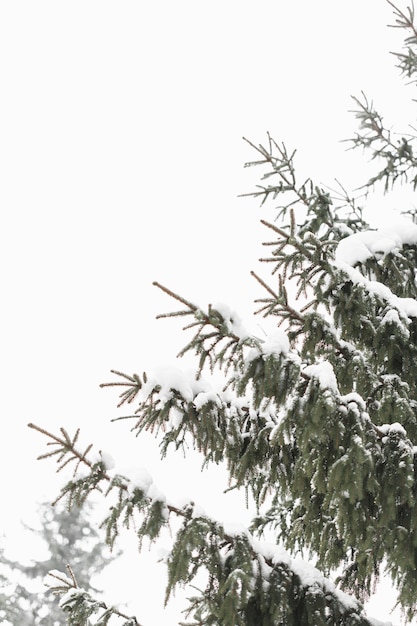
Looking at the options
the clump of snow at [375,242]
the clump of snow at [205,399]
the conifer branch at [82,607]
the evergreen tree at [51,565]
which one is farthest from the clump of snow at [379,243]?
the evergreen tree at [51,565]

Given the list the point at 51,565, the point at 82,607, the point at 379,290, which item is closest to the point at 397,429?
the point at 379,290

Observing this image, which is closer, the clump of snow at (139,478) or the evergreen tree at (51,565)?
the clump of snow at (139,478)

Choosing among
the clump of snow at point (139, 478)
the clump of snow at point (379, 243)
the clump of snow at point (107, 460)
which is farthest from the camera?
the clump of snow at point (379, 243)

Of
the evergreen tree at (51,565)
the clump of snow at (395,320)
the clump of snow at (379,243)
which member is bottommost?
the evergreen tree at (51,565)

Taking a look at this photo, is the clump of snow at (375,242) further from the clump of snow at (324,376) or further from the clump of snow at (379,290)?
the clump of snow at (324,376)

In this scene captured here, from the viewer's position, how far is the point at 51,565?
16.9 meters

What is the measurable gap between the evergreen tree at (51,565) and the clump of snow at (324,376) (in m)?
14.1

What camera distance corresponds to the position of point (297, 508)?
4.44m

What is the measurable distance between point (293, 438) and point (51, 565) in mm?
15125

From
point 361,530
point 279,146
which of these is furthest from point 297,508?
point 279,146

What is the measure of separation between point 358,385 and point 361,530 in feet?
2.60

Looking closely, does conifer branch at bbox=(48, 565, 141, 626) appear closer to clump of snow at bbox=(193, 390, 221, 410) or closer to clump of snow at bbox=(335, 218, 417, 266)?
clump of snow at bbox=(193, 390, 221, 410)

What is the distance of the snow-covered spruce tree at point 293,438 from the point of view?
304 centimetres

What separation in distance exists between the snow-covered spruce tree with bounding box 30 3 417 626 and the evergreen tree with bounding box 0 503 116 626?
13.3 metres
